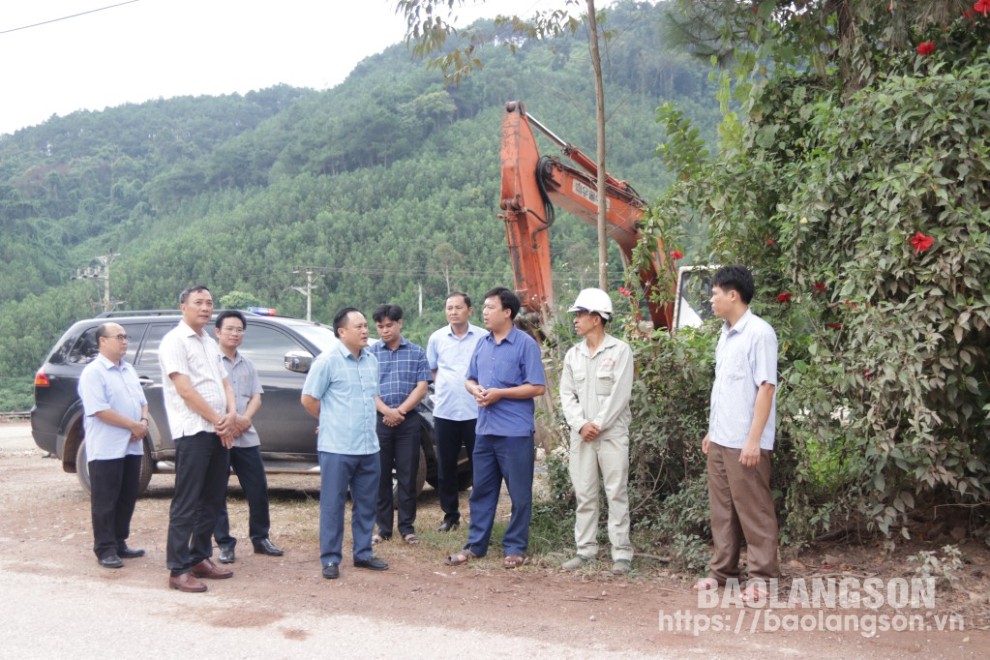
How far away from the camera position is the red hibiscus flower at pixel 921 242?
518 cm

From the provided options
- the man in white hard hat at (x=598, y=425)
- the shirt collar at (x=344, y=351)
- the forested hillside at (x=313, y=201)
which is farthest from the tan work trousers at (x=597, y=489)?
the forested hillside at (x=313, y=201)

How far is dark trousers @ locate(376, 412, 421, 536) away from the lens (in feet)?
23.1

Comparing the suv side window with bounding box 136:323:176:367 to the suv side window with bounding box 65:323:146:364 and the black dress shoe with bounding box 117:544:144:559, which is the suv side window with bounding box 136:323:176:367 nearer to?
the suv side window with bounding box 65:323:146:364

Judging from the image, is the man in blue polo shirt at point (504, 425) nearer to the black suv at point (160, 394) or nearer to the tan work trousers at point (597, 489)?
the tan work trousers at point (597, 489)

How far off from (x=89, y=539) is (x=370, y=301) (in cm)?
5046

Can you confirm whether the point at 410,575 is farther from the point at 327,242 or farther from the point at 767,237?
the point at 327,242

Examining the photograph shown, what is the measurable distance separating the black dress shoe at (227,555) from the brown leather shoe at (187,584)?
656 millimetres

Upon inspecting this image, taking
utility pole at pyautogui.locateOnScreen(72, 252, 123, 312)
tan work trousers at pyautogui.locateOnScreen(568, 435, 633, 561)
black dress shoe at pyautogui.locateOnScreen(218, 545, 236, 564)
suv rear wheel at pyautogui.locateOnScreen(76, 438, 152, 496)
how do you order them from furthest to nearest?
utility pole at pyautogui.locateOnScreen(72, 252, 123, 312), suv rear wheel at pyautogui.locateOnScreen(76, 438, 152, 496), black dress shoe at pyautogui.locateOnScreen(218, 545, 236, 564), tan work trousers at pyautogui.locateOnScreen(568, 435, 633, 561)

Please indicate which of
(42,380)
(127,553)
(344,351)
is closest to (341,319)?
(344,351)

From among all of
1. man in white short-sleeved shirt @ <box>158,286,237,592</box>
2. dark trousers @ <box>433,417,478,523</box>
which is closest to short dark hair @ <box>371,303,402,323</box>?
dark trousers @ <box>433,417,478,523</box>

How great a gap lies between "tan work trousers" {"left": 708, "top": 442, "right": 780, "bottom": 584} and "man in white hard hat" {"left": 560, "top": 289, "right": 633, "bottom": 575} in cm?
67

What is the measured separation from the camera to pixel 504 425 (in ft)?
21.0

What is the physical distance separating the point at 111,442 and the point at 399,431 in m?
1.98

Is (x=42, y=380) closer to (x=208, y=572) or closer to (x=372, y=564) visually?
(x=208, y=572)
